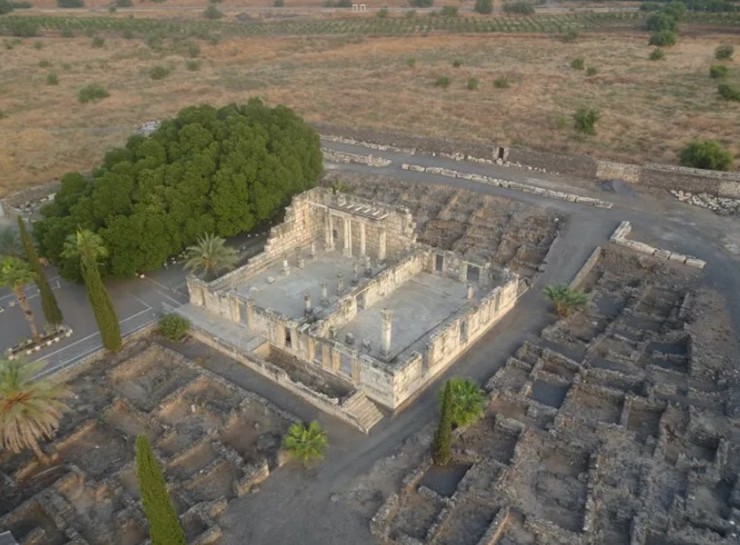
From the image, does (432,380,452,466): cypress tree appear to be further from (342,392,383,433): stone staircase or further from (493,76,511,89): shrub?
(493,76,511,89): shrub

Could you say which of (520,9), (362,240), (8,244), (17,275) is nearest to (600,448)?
(362,240)

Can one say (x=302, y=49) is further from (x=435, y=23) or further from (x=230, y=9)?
(x=230, y=9)

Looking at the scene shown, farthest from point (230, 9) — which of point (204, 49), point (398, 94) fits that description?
point (398, 94)

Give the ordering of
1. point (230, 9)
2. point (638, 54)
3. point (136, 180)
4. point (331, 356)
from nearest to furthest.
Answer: point (331, 356)
point (136, 180)
point (638, 54)
point (230, 9)

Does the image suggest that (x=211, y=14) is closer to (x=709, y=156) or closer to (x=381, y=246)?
(x=381, y=246)

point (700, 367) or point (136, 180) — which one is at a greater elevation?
point (136, 180)

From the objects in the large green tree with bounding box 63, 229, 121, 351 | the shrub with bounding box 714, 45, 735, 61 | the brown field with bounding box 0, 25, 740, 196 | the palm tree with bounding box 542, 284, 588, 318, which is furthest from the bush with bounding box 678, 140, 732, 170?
the large green tree with bounding box 63, 229, 121, 351
